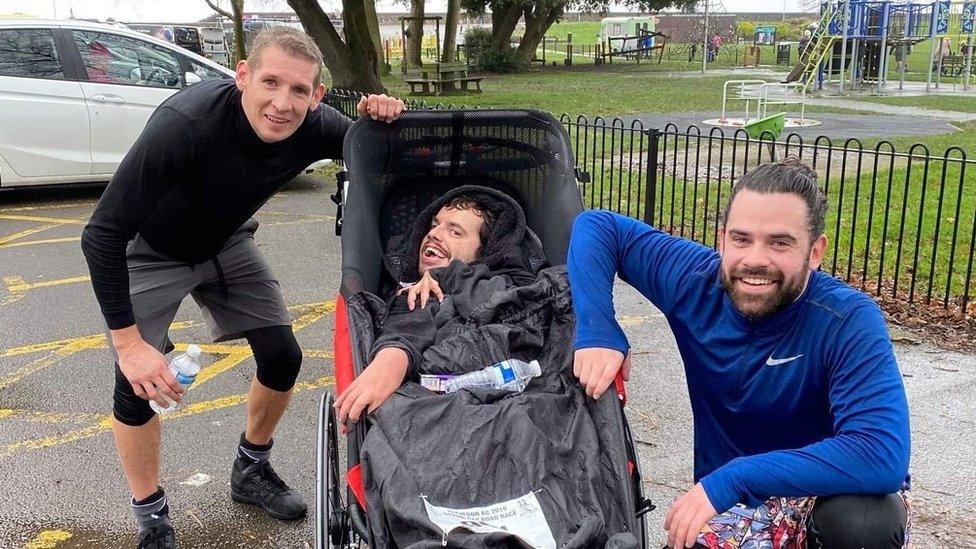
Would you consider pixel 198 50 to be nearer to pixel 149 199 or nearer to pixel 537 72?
pixel 537 72

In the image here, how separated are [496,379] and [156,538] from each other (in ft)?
4.80

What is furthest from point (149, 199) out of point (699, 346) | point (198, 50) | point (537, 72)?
point (198, 50)

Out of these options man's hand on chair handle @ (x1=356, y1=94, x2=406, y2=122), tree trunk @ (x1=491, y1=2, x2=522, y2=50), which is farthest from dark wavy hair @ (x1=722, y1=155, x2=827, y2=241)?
tree trunk @ (x1=491, y1=2, x2=522, y2=50)

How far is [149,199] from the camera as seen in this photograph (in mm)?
2680

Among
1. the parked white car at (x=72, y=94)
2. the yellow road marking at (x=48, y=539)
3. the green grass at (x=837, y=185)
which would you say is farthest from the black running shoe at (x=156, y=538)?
the parked white car at (x=72, y=94)

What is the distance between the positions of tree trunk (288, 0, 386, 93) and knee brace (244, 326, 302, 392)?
525 inches

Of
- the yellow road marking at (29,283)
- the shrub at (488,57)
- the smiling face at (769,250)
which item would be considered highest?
the shrub at (488,57)

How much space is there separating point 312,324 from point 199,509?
2.29 m

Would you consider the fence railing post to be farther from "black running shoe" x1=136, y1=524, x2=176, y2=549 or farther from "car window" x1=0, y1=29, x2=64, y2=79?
"car window" x1=0, y1=29, x2=64, y2=79

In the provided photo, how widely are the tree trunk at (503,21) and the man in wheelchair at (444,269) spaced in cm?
3287

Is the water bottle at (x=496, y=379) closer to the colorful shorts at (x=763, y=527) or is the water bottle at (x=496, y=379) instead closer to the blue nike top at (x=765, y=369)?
the blue nike top at (x=765, y=369)

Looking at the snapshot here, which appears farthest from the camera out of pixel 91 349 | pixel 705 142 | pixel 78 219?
pixel 705 142

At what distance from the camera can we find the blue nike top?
6.61ft

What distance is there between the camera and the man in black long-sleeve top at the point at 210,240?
2.68 metres
